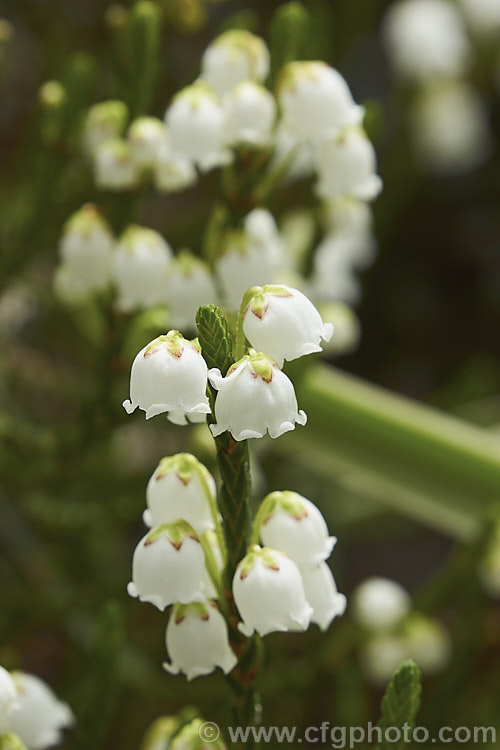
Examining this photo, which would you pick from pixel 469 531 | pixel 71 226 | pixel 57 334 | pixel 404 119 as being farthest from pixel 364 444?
pixel 404 119

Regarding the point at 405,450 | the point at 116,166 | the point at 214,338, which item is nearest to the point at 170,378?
the point at 214,338

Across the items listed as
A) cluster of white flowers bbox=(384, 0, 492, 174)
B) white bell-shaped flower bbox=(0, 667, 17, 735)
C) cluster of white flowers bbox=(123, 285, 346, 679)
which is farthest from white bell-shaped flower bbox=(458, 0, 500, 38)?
white bell-shaped flower bbox=(0, 667, 17, 735)

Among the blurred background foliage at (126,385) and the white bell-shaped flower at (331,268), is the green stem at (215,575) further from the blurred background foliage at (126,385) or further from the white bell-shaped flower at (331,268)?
the white bell-shaped flower at (331,268)

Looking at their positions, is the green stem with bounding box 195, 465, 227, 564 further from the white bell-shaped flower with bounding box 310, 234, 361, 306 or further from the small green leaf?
the white bell-shaped flower with bounding box 310, 234, 361, 306

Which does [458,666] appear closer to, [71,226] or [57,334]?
[71,226]

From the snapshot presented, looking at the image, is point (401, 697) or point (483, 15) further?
point (483, 15)

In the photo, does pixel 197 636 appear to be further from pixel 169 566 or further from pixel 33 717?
pixel 33 717
